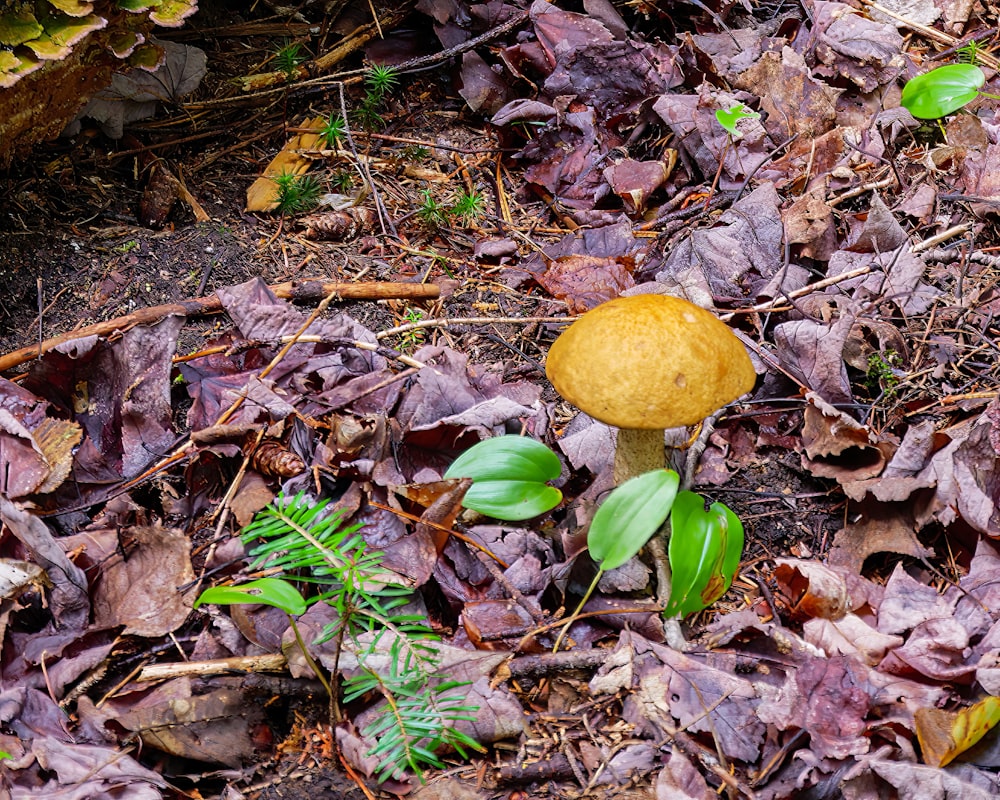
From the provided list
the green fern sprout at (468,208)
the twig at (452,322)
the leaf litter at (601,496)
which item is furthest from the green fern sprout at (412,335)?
the green fern sprout at (468,208)

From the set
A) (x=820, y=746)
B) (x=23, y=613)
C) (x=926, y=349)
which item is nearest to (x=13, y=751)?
(x=23, y=613)

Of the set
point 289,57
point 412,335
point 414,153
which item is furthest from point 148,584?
point 289,57

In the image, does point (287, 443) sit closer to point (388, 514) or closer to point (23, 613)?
point (388, 514)

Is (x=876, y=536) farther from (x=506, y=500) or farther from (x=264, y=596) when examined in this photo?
(x=264, y=596)

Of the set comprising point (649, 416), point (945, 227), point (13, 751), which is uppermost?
point (649, 416)

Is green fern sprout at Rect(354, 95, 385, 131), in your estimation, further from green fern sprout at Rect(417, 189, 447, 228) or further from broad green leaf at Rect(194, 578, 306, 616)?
broad green leaf at Rect(194, 578, 306, 616)

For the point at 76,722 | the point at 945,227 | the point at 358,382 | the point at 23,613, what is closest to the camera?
the point at 76,722

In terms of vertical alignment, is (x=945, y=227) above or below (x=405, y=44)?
below
